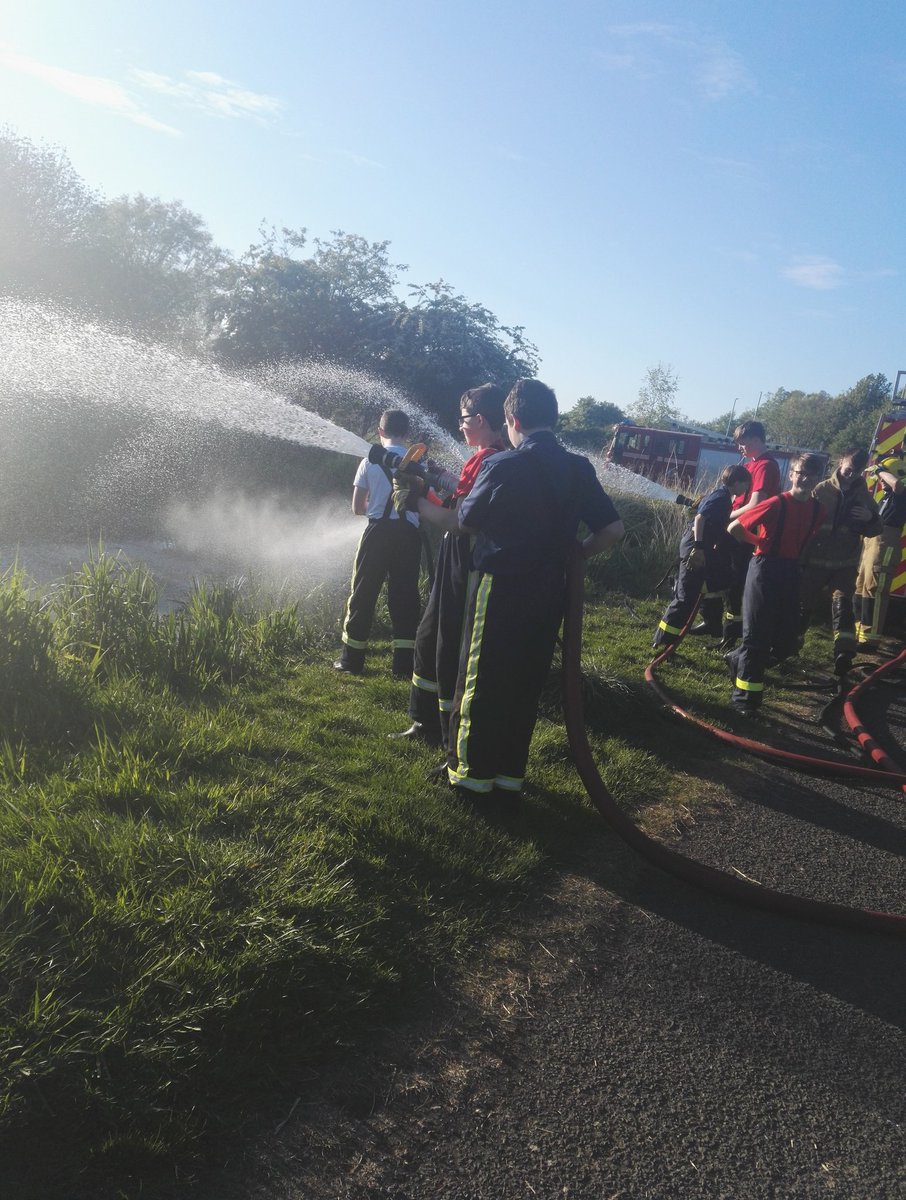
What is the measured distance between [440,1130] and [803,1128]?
995 millimetres

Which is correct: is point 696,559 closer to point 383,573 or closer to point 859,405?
point 383,573

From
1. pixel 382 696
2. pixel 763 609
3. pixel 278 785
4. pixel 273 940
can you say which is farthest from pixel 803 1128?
pixel 763 609

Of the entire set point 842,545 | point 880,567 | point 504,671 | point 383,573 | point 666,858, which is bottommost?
point 666,858

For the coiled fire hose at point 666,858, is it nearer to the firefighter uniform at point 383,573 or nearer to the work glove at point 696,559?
→ the firefighter uniform at point 383,573

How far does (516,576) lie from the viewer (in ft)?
12.0

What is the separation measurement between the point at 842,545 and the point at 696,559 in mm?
1583

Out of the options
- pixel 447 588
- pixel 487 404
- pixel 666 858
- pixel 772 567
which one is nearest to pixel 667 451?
pixel 772 567

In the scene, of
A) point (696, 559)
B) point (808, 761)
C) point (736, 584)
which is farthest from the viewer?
point (736, 584)

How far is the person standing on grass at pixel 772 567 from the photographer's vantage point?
19.5 feet

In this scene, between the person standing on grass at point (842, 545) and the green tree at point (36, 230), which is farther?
the green tree at point (36, 230)

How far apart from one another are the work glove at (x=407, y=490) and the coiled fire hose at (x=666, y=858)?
2.82 ft

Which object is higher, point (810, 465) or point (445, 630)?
point (810, 465)

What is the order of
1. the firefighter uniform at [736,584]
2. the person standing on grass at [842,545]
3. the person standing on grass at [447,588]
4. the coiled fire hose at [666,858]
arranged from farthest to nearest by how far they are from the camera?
the person standing on grass at [842,545]
the firefighter uniform at [736,584]
the person standing on grass at [447,588]
the coiled fire hose at [666,858]

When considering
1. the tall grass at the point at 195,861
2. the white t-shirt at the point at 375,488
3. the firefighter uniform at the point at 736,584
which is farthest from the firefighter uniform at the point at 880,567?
the white t-shirt at the point at 375,488
